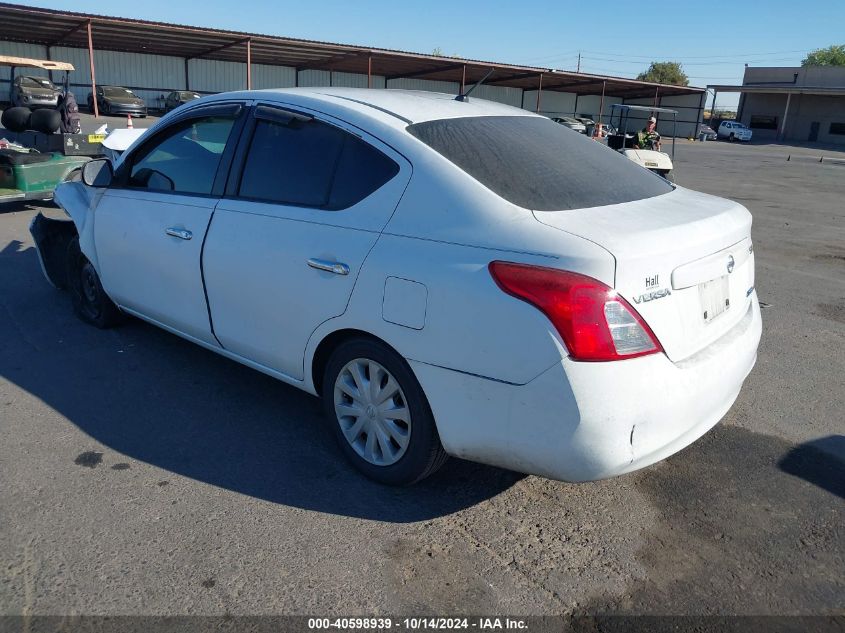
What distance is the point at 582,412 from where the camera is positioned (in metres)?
2.42

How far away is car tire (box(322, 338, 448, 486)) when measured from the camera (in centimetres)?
288

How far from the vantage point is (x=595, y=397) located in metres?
2.41

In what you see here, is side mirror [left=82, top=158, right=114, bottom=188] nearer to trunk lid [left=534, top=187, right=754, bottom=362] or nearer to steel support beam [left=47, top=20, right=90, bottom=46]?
trunk lid [left=534, top=187, right=754, bottom=362]

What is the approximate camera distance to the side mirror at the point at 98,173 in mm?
4574

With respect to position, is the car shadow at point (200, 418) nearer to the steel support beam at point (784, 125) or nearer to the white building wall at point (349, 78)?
the white building wall at point (349, 78)

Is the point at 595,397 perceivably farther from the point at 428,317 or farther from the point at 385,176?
the point at 385,176

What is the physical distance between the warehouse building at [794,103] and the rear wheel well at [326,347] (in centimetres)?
6390

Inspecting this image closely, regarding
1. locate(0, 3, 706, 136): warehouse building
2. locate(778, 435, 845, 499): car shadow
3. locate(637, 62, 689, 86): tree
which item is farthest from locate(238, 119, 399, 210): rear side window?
locate(637, 62, 689, 86): tree

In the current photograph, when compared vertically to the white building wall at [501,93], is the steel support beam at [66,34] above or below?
above

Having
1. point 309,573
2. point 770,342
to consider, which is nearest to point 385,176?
point 309,573

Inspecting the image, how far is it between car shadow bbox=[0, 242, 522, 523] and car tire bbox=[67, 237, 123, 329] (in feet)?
0.32

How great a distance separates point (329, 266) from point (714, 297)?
5.42ft

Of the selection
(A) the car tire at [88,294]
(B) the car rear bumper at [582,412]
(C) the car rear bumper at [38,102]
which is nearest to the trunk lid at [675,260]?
(B) the car rear bumper at [582,412]

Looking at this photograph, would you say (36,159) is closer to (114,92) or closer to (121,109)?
(121,109)
